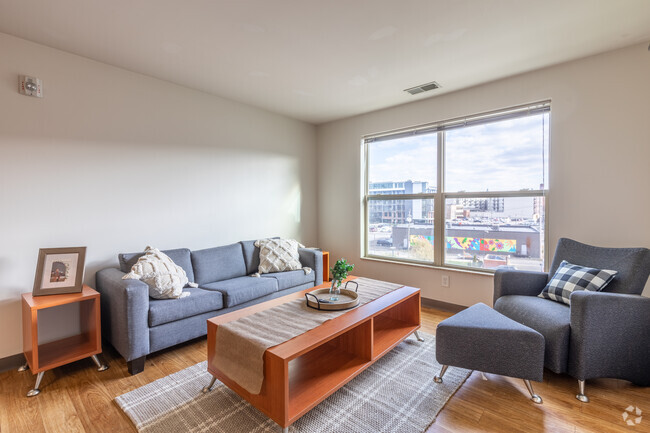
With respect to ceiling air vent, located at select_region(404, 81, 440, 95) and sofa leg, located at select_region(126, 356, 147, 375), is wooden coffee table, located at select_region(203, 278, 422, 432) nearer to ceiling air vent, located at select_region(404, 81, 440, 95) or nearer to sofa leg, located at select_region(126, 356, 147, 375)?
sofa leg, located at select_region(126, 356, 147, 375)

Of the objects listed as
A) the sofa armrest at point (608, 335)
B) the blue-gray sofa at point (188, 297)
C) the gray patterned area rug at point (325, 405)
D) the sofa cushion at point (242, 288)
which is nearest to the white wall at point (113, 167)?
the blue-gray sofa at point (188, 297)

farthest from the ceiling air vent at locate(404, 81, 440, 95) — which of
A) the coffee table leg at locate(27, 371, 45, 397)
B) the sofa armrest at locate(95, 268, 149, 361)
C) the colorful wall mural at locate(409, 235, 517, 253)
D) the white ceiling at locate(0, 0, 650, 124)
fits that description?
the coffee table leg at locate(27, 371, 45, 397)

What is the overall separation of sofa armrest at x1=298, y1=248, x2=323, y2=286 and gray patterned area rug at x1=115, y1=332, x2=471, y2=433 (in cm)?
155

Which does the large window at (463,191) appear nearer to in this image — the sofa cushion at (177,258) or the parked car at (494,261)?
the parked car at (494,261)

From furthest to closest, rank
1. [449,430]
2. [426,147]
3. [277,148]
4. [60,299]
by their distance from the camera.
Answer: [277,148], [426,147], [60,299], [449,430]

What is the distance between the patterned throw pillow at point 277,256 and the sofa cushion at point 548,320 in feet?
6.86

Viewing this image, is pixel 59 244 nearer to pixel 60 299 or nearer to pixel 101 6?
pixel 60 299

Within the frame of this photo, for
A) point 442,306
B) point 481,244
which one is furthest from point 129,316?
point 481,244

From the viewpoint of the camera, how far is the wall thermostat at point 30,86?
223 centimetres

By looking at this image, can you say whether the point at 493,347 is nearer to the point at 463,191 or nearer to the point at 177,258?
the point at 463,191

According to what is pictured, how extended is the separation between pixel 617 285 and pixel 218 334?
2.67 metres

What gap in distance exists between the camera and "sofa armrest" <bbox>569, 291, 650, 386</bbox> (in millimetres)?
1779

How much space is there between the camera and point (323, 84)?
312cm

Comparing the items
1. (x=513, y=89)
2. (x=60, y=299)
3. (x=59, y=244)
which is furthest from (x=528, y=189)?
(x=59, y=244)
